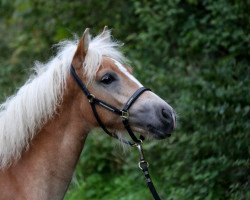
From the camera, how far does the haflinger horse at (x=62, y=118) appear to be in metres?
4.68

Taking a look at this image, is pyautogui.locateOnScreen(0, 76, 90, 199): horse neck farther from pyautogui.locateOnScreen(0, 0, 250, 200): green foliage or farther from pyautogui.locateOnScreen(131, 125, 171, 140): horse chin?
pyautogui.locateOnScreen(0, 0, 250, 200): green foliage

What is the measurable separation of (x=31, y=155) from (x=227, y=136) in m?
2.64

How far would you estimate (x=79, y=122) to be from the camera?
15.8ft

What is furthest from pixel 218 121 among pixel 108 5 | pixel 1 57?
pixel 1 57

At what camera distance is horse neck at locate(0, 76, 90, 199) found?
4.70 m

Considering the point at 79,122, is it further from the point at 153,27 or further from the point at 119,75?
→ the point at 153,27

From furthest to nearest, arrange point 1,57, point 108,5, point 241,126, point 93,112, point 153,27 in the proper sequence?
point 1,57, point 108,5, point 153,27, point 241,126, point 93,112

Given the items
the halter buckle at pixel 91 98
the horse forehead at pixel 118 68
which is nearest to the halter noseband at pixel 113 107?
the halter buckle at pixel 91 98

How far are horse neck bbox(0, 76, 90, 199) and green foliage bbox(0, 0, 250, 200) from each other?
5.10ft

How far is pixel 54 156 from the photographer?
15.6ft

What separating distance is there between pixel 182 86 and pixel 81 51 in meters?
3.10

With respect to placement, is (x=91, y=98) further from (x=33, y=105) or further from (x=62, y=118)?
(x=33, y=105)

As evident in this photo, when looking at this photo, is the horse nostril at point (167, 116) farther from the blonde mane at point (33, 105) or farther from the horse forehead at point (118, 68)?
the blonde mane at point (33, 105)

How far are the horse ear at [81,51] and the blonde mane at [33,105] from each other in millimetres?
34
